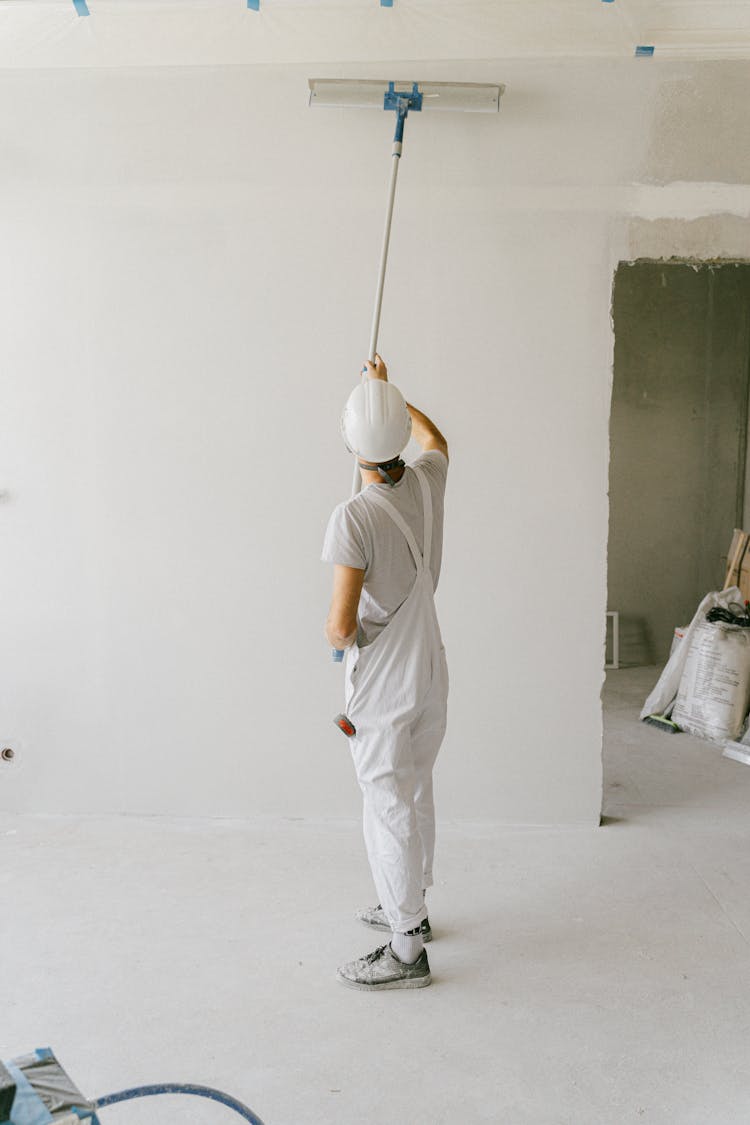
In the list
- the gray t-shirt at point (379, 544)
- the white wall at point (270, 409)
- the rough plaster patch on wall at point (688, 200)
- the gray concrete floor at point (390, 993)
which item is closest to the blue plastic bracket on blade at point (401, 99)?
the white wall at point (270, 409)

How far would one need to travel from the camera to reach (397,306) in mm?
2824

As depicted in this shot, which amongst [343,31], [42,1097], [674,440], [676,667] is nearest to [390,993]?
[42,1097]

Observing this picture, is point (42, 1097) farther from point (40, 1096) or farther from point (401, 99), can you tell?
point (401, 99)

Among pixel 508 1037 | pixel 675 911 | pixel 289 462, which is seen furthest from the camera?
pixel 289 462

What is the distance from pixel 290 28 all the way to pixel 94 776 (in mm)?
2391

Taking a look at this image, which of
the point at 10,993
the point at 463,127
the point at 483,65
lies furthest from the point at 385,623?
the point at 483,65

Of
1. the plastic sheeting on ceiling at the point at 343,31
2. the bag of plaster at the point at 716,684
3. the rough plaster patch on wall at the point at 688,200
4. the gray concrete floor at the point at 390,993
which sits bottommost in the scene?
the gray concrete floor at the point at 390,993

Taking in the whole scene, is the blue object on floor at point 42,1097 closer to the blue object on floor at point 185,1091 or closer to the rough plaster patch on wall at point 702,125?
the blue object on floor at point 185,1091

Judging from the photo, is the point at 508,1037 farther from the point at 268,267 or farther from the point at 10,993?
the point at 268,267

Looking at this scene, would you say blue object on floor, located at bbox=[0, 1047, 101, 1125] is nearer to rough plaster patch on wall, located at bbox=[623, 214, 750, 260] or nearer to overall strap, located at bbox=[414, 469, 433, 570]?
overall strap, located at bbox=[414, 469, 433, 570]

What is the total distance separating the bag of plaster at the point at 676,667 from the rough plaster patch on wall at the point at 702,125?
196 cm

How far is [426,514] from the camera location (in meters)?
2.07

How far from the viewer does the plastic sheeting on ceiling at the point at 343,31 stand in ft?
8.70

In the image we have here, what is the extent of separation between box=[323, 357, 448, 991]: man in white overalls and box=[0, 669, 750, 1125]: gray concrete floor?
0.15 meters
